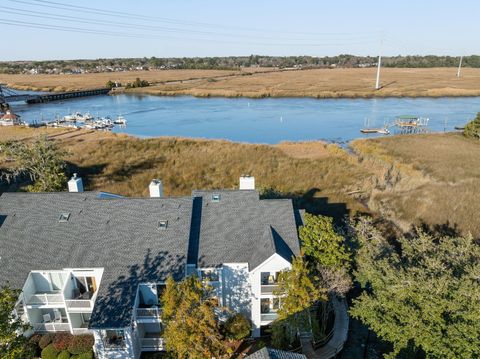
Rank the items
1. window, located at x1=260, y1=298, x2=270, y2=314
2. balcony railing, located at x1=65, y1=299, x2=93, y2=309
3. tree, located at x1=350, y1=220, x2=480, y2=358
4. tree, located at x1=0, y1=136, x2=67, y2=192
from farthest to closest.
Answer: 1. tree, located at x1=0, y1=136, x2=67, y2=192
2. window, located at x1=260, y1=298, x2=270, y2=314
3. balcony railing, located at x1=65, y1=299, x2=93, y2=309
4. tree, located at x1=350, y1=220, x2=480, y2=358

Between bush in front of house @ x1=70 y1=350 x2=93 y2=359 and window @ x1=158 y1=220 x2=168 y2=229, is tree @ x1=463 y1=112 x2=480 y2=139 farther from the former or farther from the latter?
bush in front of house @ x1=70 y1=350 x2=93 y2=359

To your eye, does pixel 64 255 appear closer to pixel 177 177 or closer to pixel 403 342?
pixel 403 342

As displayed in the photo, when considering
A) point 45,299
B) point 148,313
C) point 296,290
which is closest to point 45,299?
point 45,299

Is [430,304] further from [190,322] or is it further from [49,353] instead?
[49,353]

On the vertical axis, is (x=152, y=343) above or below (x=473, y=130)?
below

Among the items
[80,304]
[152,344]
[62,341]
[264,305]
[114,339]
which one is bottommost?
[152,344]

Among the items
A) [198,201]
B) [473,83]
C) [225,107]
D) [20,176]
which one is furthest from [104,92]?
[473,83]

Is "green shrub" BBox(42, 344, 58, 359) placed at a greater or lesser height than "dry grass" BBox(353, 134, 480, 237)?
lesser

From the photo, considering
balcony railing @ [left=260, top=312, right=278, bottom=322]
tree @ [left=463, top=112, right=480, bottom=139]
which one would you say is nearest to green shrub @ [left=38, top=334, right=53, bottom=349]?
balcony railing @ [left=260, top=312, right=278, bottom=322]

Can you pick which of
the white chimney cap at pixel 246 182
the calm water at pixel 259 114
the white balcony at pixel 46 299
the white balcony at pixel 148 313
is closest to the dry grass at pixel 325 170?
the calm water at pixel 259 114
